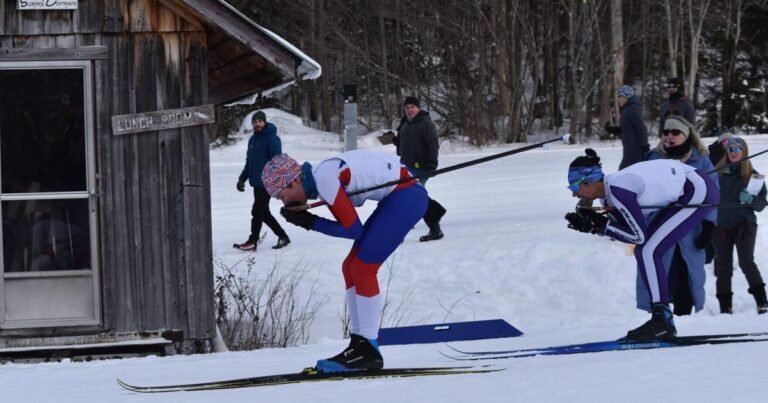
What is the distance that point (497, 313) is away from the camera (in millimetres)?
12133

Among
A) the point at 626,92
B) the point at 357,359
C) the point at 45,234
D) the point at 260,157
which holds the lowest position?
the point at 357,359

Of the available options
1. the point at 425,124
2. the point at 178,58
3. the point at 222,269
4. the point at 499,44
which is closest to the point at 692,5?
the point at 499,44

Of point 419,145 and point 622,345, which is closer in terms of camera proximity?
point 622,345

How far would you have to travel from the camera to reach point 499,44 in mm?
31391

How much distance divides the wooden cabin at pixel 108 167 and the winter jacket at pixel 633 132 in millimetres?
4608

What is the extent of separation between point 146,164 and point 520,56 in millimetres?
24617

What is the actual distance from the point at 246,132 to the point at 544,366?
88.1 feet

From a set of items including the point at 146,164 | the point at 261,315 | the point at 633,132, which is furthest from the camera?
the point at 633,132

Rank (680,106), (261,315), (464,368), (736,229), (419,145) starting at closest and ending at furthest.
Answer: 1. (464,368)
2. (736,229)
3. (261,315)
4. (680,106)
5. (419,145)

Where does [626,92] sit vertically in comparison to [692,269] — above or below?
above

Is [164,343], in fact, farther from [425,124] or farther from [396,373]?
[425,124]

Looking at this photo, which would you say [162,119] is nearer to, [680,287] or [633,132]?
[680,287]

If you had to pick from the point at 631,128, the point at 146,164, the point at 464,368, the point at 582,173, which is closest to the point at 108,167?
the point at 146,164

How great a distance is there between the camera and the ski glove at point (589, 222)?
25.5ft
